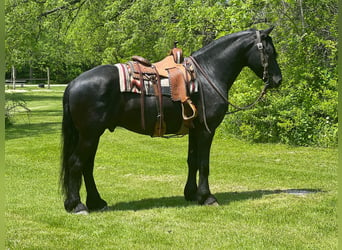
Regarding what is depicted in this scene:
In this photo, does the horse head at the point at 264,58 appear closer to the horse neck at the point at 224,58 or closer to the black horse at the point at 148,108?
the black horse at the point at 148,108

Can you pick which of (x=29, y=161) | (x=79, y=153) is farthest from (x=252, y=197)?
(x=29, y=161)

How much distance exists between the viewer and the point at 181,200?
23.3 ft

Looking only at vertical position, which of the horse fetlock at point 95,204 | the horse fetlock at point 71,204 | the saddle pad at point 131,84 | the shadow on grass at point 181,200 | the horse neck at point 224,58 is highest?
the horse neck at point 224,58

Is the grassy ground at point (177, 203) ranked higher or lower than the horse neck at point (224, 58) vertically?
lower

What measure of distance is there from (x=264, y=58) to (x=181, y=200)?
2326 mm

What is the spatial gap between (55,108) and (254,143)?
707 inches

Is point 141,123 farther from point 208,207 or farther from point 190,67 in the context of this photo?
point 208,207

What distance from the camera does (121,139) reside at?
15.9 metres

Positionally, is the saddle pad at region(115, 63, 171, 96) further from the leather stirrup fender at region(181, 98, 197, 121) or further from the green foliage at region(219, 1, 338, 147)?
the green foliage at region(219, 1, 338, 147)

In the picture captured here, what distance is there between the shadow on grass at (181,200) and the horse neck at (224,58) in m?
1.64

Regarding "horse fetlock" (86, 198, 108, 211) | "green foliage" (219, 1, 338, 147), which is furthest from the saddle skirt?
"green foliage" (219, 1, 338, 147)

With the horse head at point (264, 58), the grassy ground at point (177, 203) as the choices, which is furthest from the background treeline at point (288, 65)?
the horse head at point (264, 58)

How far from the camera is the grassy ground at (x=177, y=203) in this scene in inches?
201

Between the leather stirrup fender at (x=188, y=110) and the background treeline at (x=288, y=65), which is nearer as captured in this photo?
the leather stirrup fender at (x=188, y=110)
